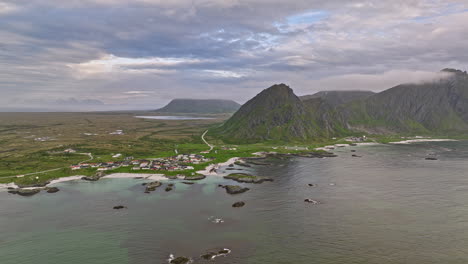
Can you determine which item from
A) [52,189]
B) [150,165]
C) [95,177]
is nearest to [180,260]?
[52,189]

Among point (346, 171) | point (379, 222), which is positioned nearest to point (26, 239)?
point (379, 222)

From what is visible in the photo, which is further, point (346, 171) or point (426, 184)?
point (346, 171)

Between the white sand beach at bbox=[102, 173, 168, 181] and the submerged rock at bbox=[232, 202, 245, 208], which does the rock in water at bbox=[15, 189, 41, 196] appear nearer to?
the white sand beach at bbox=[102, 173, 168, 181]

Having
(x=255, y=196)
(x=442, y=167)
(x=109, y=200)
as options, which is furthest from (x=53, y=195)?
(x=442, y=167)

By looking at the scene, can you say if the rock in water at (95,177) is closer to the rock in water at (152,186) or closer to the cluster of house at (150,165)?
the cluster of house at (150,165)

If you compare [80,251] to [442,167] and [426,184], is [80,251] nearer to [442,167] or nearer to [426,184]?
[426,184]

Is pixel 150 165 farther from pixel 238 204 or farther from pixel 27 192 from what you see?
pixel 238 204

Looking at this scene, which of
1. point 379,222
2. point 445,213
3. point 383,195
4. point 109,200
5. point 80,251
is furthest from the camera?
point 383,195

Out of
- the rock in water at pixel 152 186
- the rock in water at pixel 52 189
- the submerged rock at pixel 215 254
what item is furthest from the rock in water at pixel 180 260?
the rock in water at pixel 52 189

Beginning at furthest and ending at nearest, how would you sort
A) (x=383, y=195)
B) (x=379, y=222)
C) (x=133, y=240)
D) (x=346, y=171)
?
1. (x=346, y=171)
2. (x=383, y=195)
3. (x=379, y=222)
4. (x=133, y=240)
